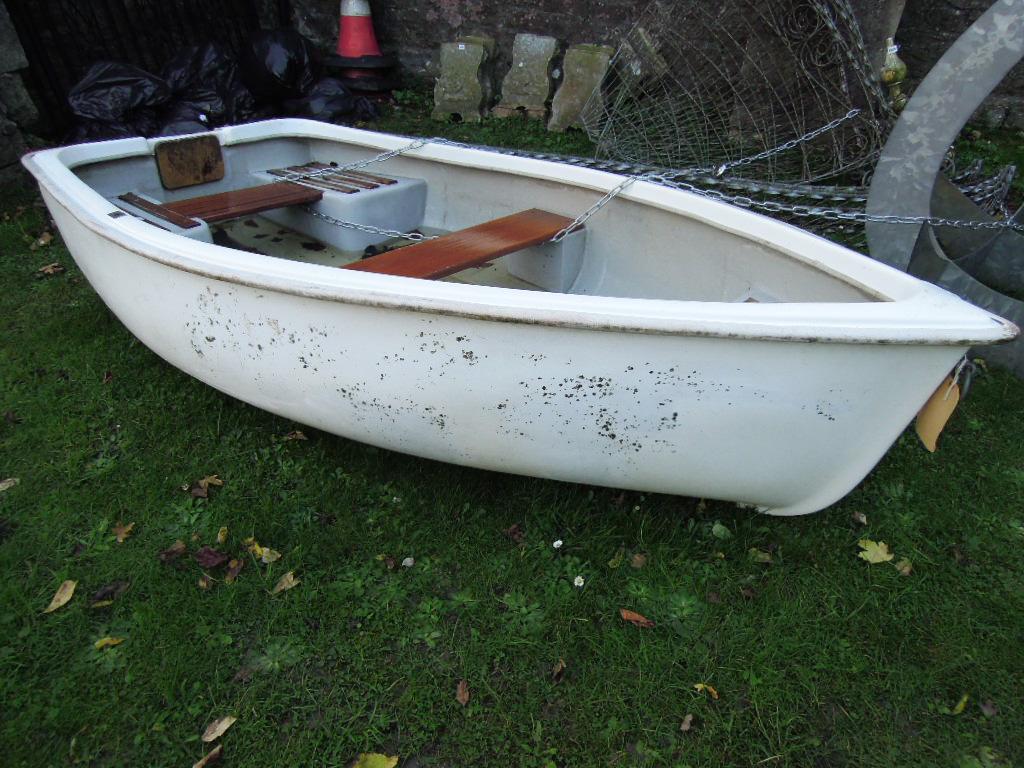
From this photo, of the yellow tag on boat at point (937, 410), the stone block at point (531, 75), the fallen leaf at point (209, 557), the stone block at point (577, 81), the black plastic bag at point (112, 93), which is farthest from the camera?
the stone block at point (531, 75)

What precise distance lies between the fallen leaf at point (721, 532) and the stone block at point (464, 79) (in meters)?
4.21

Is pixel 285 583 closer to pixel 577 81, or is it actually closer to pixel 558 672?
pixel 558 672

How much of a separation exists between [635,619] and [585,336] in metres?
0.78

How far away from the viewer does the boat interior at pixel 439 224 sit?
207 cm

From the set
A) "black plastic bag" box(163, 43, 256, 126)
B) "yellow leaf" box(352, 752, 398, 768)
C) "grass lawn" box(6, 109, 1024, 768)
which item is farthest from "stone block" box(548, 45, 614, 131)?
"yellow leaf" box(352, 752, 398, 768)

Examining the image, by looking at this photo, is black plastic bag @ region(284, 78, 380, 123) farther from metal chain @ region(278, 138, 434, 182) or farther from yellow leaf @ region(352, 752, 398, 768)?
yellow leaf @ region(352, 752, 398, 768)

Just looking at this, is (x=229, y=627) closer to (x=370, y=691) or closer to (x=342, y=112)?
(x=370, y=691)

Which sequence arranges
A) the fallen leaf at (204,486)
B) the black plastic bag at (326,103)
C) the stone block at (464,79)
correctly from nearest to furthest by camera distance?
the fallen leaf at (204,486), the black plastic bag at (326,103), the stone block at (464,79)

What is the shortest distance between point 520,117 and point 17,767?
4877 mm

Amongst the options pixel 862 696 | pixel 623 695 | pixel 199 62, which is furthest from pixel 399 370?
pixel 199 62

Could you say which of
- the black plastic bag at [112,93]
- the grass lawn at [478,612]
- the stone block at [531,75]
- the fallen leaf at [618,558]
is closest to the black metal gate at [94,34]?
the black plastic bag at [112,93]

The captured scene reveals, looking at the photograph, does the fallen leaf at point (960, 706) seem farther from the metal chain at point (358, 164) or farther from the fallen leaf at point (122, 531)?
the metal chain at point (358, 164)

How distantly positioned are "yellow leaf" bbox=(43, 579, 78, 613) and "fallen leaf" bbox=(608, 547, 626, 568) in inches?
57.4

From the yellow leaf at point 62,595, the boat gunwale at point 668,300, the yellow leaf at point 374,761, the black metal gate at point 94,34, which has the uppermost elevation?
the black metal gate at point 94,34
